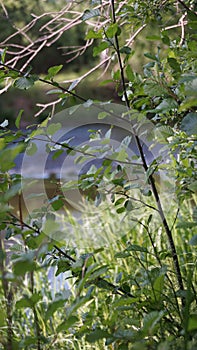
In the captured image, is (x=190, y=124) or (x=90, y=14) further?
(x=90, y=14)

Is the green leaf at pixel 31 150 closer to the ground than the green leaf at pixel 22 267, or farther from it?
farther from it

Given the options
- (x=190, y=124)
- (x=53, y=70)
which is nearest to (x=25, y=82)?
(x=53, y=70)

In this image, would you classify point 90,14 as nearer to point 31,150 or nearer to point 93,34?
point 93,34

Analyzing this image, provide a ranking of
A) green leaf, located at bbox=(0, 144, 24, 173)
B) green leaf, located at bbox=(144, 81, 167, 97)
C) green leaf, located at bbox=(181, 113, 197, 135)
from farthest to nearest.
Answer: green leaf, located at bbox=(144, 81, 167, 97), green leaf, located at bbox=(181, 113, 197, 135), green leaf, located at bbox=(0, 144, 24, 173)

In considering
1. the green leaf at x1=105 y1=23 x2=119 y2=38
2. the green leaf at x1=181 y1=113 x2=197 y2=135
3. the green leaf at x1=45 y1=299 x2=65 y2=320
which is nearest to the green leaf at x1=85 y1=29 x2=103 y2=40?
the green leaf at x1=105 y1=23 x2=119 y2=38

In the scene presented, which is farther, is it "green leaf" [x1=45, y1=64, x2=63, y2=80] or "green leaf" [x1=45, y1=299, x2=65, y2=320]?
"green leaf" [x1=45, y1=64, x2=63, y2=80]

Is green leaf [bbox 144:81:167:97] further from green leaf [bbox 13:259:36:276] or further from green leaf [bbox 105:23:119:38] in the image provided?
green leaf [bbox 13:259:36:276]

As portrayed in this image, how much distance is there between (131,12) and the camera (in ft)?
2.61

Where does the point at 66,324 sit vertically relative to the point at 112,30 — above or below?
below

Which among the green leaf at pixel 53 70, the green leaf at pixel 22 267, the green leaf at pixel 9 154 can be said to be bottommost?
the green leaf at pixel 22 267

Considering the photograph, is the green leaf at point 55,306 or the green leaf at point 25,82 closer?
the green leaf at point 55,306

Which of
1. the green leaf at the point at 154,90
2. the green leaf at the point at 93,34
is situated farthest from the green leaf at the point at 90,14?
the green leaf at the point at 154,90

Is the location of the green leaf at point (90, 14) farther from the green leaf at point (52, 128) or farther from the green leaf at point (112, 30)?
the green leaf at point (52, 128)

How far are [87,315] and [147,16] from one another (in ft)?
1.78
